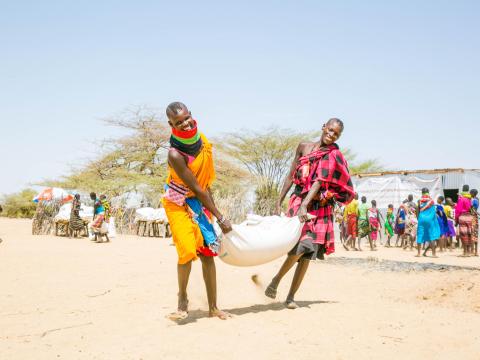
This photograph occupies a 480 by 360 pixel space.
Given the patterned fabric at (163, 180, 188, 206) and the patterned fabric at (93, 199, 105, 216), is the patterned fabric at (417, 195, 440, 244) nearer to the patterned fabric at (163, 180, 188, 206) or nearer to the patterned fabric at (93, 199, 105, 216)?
the patterned fabric at (93, 199, 105, 216)

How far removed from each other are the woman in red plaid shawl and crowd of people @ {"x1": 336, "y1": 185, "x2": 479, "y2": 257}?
25.5 ft

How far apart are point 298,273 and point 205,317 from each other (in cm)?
101

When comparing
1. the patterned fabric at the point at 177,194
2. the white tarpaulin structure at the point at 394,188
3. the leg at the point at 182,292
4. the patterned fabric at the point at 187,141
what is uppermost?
the white tarpaulin structure at the point at 394,188

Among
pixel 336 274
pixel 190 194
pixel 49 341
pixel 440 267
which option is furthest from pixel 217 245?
pixel 440 267

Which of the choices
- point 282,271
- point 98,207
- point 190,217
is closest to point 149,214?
point 98,207

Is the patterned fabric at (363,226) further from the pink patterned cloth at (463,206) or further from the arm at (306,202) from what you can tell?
the arm at (306,202)

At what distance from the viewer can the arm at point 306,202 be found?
4.45 m

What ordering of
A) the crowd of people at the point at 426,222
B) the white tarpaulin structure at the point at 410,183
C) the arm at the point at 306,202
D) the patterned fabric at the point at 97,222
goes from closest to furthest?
the arm at the point at 306,202
the crowd of people at the point at 426,222
the patterned fabric at the point at 97,222
the white tarpaulin structure at the point at 410,183

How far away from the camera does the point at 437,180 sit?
60.6 ft

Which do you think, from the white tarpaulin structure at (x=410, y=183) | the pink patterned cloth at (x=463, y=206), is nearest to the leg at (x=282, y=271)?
the pink patterned cloth at (x=463, y=206)

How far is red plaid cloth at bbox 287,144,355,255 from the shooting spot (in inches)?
179

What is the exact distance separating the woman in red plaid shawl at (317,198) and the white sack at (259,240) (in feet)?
0.54

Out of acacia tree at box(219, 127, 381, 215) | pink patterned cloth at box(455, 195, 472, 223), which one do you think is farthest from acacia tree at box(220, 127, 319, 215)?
pink patterned cloth at box(455, 195, 472, 223)

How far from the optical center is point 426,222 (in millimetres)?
11859
